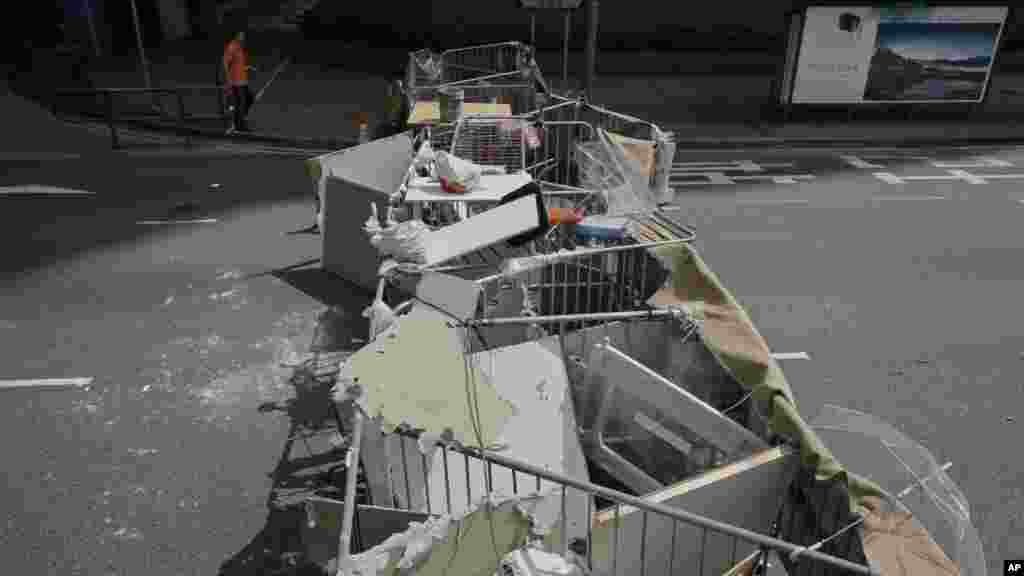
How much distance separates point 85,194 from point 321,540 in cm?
1039

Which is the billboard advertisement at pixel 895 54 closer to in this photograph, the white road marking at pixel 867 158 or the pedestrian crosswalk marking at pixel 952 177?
the white road marking at pixel 867 158

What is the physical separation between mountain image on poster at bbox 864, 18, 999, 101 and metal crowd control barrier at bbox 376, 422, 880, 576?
15.4m

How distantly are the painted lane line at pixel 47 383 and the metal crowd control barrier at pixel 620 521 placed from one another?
4.34 meters

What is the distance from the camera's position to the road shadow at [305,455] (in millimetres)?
4758

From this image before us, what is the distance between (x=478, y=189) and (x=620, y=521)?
3235mm

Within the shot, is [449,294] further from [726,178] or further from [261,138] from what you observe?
[261,138]

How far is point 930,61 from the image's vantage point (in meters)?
16.0

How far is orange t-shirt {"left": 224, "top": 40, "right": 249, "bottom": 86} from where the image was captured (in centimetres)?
1426

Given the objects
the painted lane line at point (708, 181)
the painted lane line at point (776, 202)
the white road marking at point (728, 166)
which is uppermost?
the white road marking at point (728, 166)

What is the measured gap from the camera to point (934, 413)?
6.39 metres

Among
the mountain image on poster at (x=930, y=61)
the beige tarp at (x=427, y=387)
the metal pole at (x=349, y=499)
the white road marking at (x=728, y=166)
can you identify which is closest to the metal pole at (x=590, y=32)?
the white road marking at (x=728, y=166)

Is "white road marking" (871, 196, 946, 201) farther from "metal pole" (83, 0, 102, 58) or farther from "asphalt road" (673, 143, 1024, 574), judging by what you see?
"metal pole" (83, 0, 102, 58)

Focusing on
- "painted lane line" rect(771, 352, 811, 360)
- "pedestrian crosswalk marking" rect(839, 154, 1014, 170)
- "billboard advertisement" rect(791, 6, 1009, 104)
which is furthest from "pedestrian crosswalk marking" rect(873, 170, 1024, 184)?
"painted lane line" rect(771, 352, 811, 360)

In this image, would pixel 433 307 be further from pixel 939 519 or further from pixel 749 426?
pixel 939 519
